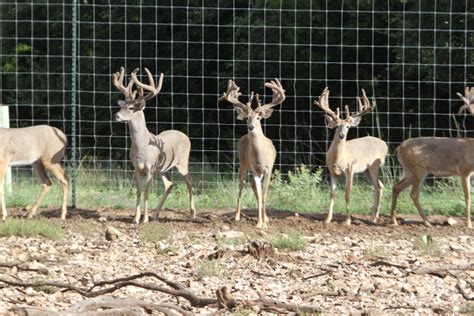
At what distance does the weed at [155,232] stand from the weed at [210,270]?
77.4 inches

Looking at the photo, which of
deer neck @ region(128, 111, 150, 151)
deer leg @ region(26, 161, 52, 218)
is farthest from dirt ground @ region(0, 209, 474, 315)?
deer neck @ region(128, 111, 150, 151)

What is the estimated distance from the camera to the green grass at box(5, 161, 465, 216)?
1553cm

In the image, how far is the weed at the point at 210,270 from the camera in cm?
1034

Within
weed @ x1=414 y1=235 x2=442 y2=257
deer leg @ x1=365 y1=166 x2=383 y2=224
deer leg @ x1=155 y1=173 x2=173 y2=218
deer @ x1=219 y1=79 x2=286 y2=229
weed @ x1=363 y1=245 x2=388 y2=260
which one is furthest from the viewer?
deer leg @ x1=365 y1=166 x2=383 y2=224

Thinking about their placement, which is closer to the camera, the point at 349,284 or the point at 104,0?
the point at 349,284

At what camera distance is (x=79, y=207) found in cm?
1557

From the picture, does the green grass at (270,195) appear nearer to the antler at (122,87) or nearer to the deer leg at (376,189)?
the deer leg at (376,189)

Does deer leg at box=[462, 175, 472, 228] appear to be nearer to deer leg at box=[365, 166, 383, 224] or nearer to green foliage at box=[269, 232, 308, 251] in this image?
deer leg at box=[365, 166, 383, 224]

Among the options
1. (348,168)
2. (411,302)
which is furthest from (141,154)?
(411,302)

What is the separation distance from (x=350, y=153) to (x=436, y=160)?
3.59 ft

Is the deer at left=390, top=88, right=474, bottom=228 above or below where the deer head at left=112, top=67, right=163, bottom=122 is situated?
below

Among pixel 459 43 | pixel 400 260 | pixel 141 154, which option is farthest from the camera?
pixel 459 43

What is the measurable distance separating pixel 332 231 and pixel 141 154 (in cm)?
281

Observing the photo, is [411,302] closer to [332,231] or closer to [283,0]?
[332,231]
